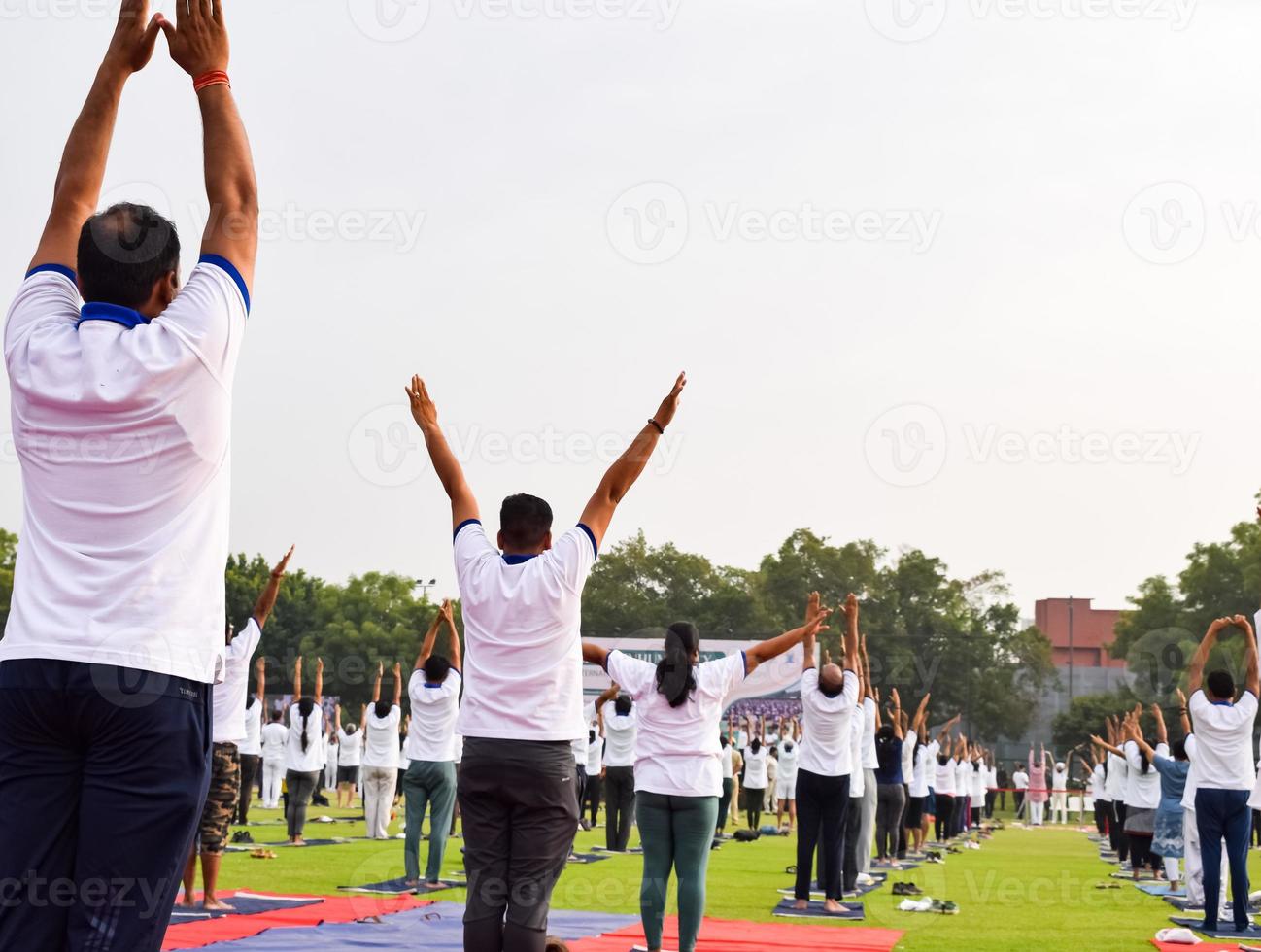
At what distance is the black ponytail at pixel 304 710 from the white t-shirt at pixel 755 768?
11.0m

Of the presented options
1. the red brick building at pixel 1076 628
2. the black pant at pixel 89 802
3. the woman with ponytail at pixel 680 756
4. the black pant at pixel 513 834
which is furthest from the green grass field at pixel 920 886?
the red brick building at pixel 1076 628

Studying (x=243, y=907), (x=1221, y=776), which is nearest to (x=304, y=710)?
(x=243, y=907)

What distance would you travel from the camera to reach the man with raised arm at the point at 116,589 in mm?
2750

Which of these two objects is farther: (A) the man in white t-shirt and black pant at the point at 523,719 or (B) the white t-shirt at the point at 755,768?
(B) the white t-shirt at the point at 755,768

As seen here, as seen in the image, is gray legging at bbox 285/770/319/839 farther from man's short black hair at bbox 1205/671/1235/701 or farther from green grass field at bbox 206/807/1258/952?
man's short black hair at bbox 1205/671/1235/701

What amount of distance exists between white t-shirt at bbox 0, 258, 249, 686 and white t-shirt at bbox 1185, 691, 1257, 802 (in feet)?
37.6

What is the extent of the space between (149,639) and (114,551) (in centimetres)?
19

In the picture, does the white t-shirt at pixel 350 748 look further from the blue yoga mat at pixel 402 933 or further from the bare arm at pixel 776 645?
the bare arm at pixel 776 645

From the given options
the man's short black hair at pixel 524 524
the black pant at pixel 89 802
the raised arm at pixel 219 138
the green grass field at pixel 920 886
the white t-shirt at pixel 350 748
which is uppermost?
the raised arm at pixel 219 138

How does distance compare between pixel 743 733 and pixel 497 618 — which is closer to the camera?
pixel 497 618

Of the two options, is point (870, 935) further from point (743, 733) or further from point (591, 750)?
point (743, 733)

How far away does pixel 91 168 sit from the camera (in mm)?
3373

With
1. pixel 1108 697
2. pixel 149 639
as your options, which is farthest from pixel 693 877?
pixel 1108 697

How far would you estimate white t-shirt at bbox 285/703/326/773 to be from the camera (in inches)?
758
